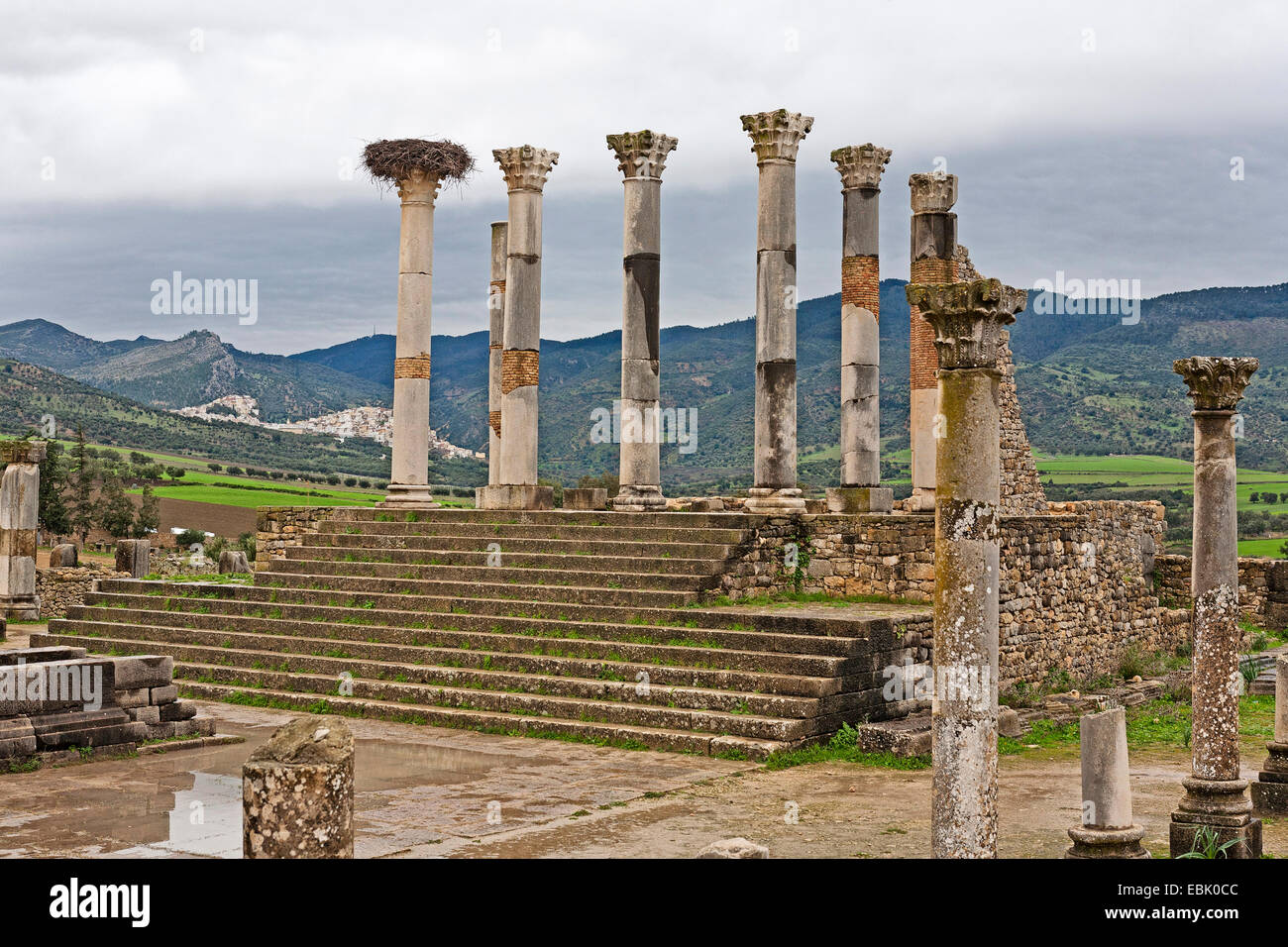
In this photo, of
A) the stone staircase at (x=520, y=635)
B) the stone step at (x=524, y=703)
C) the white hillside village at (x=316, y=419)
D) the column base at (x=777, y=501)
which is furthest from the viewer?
the white hillside village at (x=316, y=419)

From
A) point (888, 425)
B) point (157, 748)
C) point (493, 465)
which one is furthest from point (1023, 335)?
point (157, 748)

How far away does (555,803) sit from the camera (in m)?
10.9

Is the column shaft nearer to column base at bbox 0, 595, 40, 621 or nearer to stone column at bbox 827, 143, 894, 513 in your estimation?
stone column at bbox 827, 143, 894, 513

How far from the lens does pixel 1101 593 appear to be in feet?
66.0

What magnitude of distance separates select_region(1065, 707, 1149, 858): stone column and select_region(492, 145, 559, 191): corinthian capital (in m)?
17.1

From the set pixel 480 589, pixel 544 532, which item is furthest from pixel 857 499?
pixel 480 589

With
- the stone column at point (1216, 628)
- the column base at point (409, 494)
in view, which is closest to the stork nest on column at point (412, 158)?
the column base at point (409, 494)

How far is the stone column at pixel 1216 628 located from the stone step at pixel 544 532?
8.25 metres

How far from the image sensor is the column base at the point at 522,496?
74.8ft

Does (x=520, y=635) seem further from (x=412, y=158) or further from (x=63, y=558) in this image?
(x=63, y=558)

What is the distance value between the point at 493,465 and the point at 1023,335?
67.7 metres

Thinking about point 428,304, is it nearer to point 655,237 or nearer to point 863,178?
point 655,237

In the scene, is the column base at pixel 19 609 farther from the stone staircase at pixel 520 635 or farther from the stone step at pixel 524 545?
the stone step at pixel 524 545

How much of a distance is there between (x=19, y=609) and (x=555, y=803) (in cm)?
1928
